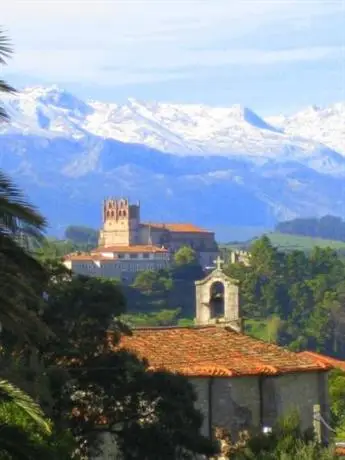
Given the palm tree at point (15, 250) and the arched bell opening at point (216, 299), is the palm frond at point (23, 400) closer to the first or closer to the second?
the palm tree at point (15, 250)

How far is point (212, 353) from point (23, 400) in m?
17.6

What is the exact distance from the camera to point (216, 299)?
3559cm

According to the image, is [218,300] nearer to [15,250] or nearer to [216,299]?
[216,299]

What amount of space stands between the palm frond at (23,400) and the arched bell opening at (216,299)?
22.5 metres

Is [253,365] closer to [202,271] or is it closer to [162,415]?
[162,415]

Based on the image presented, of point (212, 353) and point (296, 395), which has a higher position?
point (212, 353)

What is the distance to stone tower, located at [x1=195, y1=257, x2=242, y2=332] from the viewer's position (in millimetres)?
34250

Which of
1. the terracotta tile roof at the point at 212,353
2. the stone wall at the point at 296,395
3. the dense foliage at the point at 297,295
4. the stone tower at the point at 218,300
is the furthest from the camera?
the dense foliage at the point at 297,295

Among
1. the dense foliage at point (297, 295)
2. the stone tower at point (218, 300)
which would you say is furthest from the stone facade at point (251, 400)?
the dense foliage at point (297, 295)

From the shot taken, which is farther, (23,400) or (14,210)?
(14,210)

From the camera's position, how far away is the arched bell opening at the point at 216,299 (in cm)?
3531

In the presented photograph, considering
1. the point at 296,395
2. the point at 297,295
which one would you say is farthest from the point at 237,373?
Answer: the point at 297,295

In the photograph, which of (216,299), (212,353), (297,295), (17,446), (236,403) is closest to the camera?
(17,446)

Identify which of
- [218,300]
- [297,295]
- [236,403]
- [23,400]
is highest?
[297,295]
